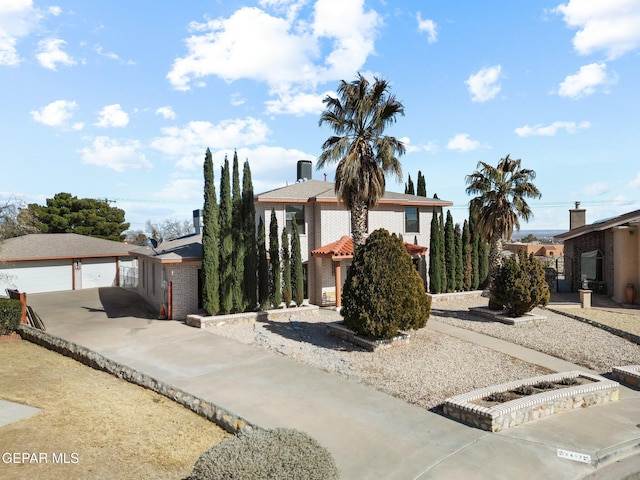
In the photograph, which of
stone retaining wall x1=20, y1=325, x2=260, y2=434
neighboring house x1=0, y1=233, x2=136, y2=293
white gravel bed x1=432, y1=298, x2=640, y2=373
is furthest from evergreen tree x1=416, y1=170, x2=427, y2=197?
stone retaining wall x1=20, y1=325, x2=260, y2=434

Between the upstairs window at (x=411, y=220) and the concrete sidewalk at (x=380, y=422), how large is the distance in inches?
509

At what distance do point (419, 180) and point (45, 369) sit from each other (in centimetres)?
2565

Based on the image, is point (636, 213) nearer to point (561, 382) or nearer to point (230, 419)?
point (561, 382)

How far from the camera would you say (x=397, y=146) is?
55.5 ft

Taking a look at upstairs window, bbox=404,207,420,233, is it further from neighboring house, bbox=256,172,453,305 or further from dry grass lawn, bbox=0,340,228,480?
dry grass lawn, bbox=0,340,228,480

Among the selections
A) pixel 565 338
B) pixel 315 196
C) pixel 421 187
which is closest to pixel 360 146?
pixel 315 196

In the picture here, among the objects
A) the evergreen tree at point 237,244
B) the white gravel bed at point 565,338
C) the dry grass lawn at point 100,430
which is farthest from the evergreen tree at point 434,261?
the dry grass lawn at point 100,430

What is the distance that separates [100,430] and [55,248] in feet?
89.7

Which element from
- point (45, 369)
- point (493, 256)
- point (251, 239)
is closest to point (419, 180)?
point (493, 256)

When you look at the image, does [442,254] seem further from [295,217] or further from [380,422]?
[380,422]

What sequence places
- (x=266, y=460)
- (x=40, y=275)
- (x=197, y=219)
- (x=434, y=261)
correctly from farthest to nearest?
(x=197, y=219) → (x=40, y=275) → (x=434, y=261) → (x=266, y=460)

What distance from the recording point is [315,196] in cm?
2214

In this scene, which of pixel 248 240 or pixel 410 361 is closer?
pixel 410 361

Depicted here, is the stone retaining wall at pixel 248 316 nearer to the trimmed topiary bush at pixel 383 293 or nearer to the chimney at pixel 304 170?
the trimmed topiary bush at pixel 383 293
